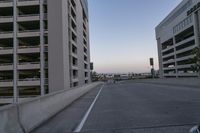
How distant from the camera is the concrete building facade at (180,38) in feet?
246

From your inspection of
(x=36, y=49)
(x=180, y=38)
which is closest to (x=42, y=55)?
(x=36, y=49)

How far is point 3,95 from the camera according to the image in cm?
4328

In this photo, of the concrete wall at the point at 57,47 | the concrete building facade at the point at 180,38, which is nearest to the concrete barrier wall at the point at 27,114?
the concrete wall at the point at 57,47

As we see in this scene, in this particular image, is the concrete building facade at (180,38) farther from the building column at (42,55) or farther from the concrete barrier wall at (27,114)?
the concrete barrier wall at (27,114)

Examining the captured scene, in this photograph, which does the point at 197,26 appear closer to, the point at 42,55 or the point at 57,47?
Result: the point at 57,47

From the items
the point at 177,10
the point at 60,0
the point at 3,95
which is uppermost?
the point at 177,10

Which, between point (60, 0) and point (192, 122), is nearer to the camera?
point (192, 122)

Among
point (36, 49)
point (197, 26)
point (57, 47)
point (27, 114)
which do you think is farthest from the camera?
point (197, 26)

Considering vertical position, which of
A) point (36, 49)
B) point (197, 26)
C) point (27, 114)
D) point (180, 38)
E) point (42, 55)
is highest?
point (197, 26)

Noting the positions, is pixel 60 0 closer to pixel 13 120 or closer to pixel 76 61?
pixel 76 61

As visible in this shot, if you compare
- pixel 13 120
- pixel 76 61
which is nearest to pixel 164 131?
pixel 13 120

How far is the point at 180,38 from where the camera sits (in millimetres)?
94312

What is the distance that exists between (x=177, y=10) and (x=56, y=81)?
6865 cm

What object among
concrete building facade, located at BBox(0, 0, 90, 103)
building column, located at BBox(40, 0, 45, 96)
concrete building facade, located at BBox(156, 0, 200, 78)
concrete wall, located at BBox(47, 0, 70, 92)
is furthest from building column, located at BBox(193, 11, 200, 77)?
building column, located at BBox(40, 0, 45, 96)
